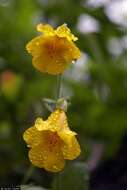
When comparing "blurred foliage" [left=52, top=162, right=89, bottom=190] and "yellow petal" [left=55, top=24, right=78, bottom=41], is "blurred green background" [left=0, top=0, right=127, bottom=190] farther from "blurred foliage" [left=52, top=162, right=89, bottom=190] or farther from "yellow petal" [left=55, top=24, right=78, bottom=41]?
"yellow petal" [left=55, top=24, right=78, bottom=41]

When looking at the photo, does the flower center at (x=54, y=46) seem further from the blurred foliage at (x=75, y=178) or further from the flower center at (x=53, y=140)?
Result: the blurred foliage at (x=75, y=178)

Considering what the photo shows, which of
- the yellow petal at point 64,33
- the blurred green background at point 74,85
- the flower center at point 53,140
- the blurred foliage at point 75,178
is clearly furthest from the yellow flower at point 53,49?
the blurred green background at point 74,85

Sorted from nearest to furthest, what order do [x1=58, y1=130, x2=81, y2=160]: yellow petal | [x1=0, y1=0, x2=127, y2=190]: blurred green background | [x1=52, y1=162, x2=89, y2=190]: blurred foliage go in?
1. [x1=58, y1=130, x2=81, y2=160]: yellow petal
2. [x1=52, y1=162, x2=89, y2=190]: blurred foliage
3. [x1=0, y1=0, x2=127, y2=190]: blurred green background

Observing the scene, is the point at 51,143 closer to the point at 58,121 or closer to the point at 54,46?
the point at 58,121

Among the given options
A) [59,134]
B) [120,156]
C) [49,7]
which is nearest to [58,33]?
[59,134]

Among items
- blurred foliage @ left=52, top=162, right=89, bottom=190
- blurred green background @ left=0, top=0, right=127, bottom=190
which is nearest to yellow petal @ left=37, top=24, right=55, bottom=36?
blurred foliage @ left=52, top=162, right=89, bottom=190
